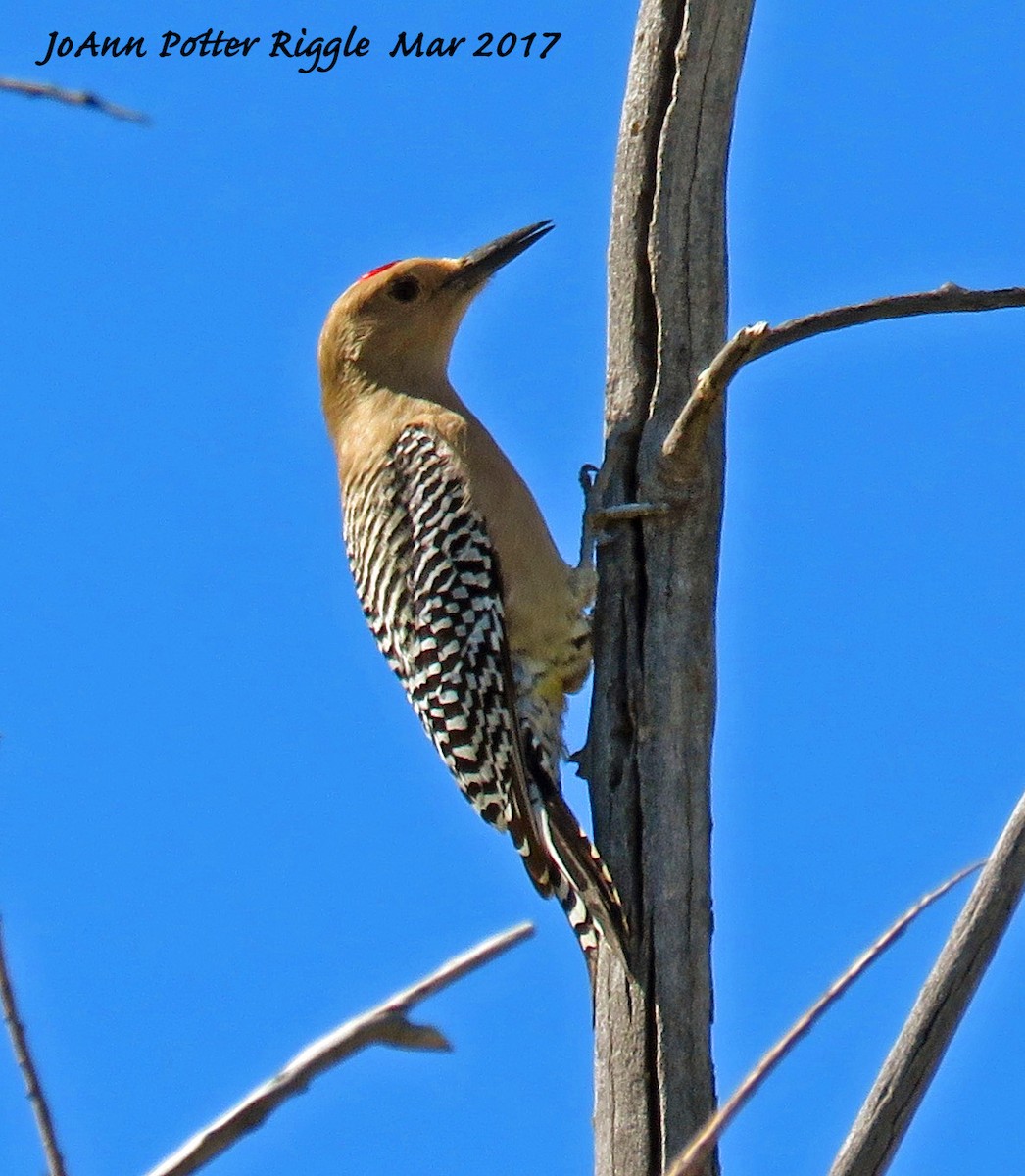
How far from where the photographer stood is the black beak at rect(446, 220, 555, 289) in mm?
6930

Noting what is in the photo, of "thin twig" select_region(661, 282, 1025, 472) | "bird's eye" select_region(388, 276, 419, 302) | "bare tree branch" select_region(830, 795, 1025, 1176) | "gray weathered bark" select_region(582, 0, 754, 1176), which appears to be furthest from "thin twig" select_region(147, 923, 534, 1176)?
"bird's eye" select_region(388, 276, 419, 302)

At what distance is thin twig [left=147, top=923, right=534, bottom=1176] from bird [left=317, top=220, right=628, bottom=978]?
340 cm

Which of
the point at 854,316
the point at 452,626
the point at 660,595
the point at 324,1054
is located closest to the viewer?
the point at 324,1054

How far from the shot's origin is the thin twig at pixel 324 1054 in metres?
1.68

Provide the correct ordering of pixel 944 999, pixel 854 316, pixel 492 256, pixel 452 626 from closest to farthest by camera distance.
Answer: pixel 944 999, pixel 854 316, pixel 452 626, pixel 492 256

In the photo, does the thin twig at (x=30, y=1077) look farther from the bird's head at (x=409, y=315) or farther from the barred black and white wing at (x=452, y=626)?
the bird's head at (x=409, y=315)

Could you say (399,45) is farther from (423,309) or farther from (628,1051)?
(628,1051)

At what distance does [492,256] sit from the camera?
6.96 m

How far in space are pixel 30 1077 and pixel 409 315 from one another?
5.48 metres

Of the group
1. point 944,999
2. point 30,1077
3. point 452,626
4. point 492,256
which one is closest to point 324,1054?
point 30,1077

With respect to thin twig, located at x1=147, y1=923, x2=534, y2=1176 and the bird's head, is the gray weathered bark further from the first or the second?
thin twig, located at x1=147, y1=923, x2=534, y2=1176

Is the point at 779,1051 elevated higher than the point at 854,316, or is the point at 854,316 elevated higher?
the point at 854,316

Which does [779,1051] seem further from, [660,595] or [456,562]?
[456,562]

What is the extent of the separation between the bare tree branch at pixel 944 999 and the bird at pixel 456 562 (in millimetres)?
1667
